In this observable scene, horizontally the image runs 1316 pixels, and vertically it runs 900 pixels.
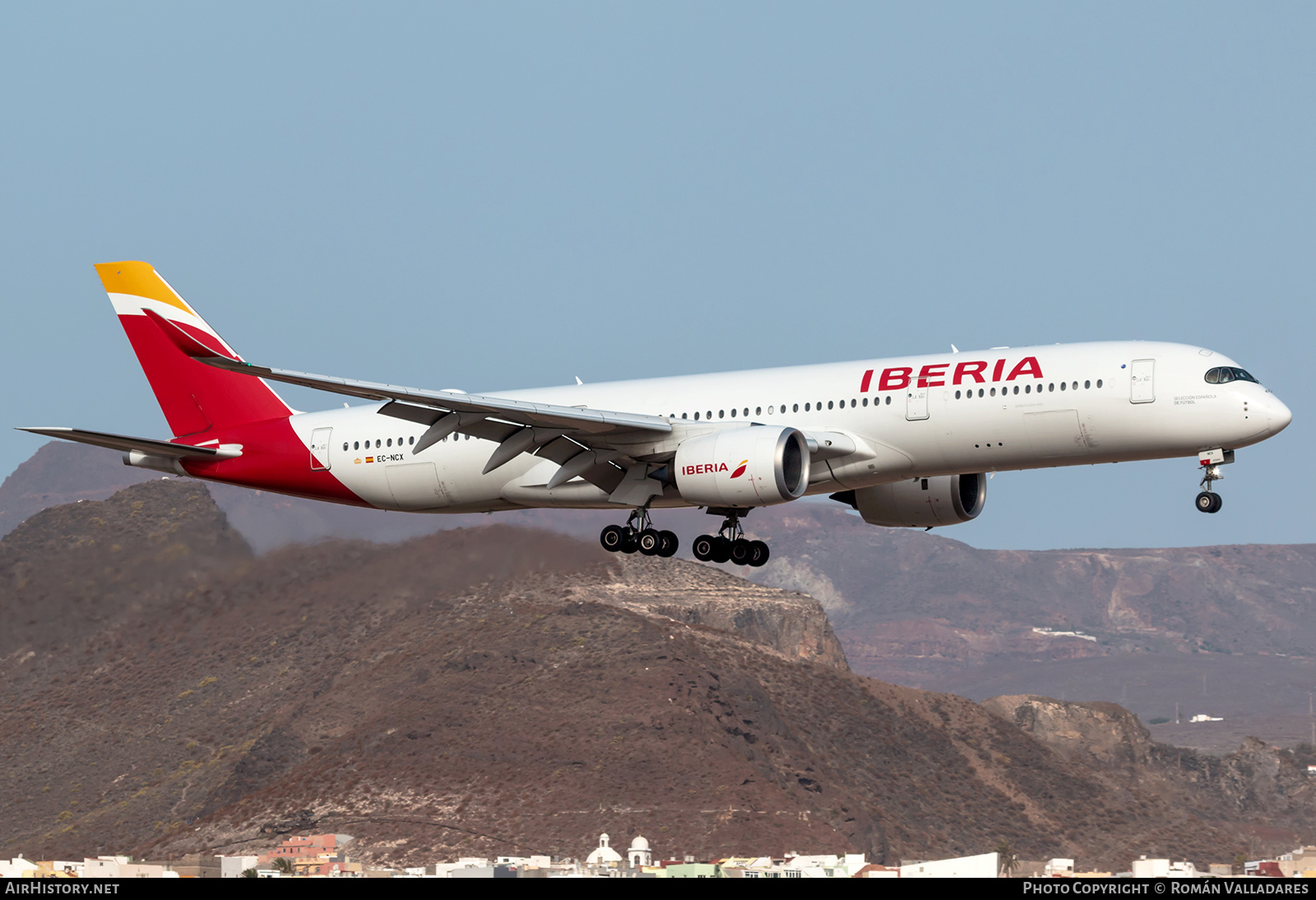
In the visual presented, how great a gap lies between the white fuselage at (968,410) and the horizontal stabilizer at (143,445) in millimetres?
8454

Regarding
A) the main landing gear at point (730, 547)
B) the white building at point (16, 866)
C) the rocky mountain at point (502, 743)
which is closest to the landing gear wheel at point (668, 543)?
the main landing gear at point (730, 547)

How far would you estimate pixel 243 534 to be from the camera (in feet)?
192

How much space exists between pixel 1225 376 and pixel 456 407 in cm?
1753

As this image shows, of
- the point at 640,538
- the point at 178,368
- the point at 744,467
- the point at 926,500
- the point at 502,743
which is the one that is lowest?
the point at 502,743

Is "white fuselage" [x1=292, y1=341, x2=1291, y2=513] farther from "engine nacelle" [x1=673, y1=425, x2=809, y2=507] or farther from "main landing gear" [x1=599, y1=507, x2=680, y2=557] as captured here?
"engine nacelle" [x1=673, y1=425, x2=809, y2=507]

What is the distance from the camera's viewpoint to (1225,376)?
123ft

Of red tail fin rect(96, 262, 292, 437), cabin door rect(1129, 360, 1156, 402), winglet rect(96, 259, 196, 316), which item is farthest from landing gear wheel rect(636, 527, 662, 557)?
winglet rect(96, 259, 196, 316)

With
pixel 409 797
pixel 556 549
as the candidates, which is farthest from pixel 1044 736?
pixel 556 549

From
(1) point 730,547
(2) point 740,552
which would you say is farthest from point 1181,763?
(1) point 730,547

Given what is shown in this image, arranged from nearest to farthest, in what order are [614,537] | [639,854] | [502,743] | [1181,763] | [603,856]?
1. [614,537]
2. [603,856]
3. [639,854]
4. [502,743]
5. [1181,763]

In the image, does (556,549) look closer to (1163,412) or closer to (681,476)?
(681,476)

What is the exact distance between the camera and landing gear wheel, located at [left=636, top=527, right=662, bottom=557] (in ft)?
135

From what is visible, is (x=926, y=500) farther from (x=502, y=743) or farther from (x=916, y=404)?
(x=502, y=743)

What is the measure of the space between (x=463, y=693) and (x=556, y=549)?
49.2m
